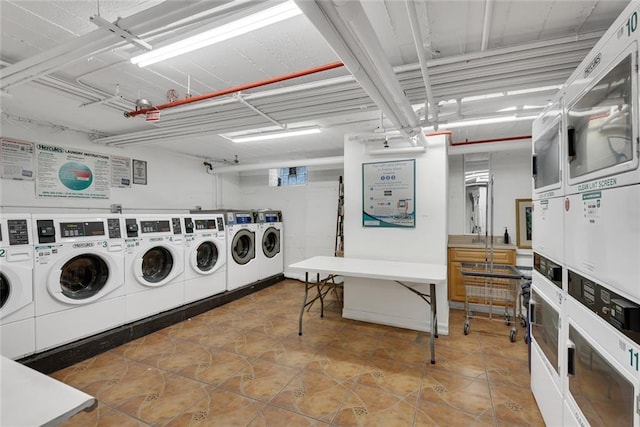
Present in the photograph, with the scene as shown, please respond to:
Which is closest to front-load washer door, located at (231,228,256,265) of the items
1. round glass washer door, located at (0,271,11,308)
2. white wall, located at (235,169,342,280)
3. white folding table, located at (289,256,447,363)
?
white wall, located at (235,169,342,280)

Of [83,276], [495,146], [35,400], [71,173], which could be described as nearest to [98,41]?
[35,400]

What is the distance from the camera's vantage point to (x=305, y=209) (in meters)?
5.86

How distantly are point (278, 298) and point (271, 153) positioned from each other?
264cm

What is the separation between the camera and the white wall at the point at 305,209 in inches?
222

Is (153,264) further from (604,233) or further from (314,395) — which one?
(604,233)

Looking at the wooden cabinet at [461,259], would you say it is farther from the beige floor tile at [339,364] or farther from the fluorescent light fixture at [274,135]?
the fluorescent light fixture at [274,135]

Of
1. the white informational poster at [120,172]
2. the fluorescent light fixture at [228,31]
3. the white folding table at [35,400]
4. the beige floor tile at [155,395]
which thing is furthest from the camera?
the white informational poster at [120,172]

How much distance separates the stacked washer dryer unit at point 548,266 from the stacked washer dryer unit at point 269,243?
4072 millimetres

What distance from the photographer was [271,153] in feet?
17.5

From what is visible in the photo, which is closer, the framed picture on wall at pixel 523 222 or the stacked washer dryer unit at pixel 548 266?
the stacked washer dryer unit at pixel 548 266

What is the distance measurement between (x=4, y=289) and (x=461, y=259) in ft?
16.1

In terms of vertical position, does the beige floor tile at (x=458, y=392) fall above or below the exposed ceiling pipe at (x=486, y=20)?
below

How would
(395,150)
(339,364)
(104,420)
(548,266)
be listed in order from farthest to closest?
(395,150) → (339,364) → (104,420) → (548,266)

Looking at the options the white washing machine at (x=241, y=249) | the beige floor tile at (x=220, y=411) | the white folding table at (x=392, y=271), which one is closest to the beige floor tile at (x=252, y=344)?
the white folding table at (x=392, y=271)
